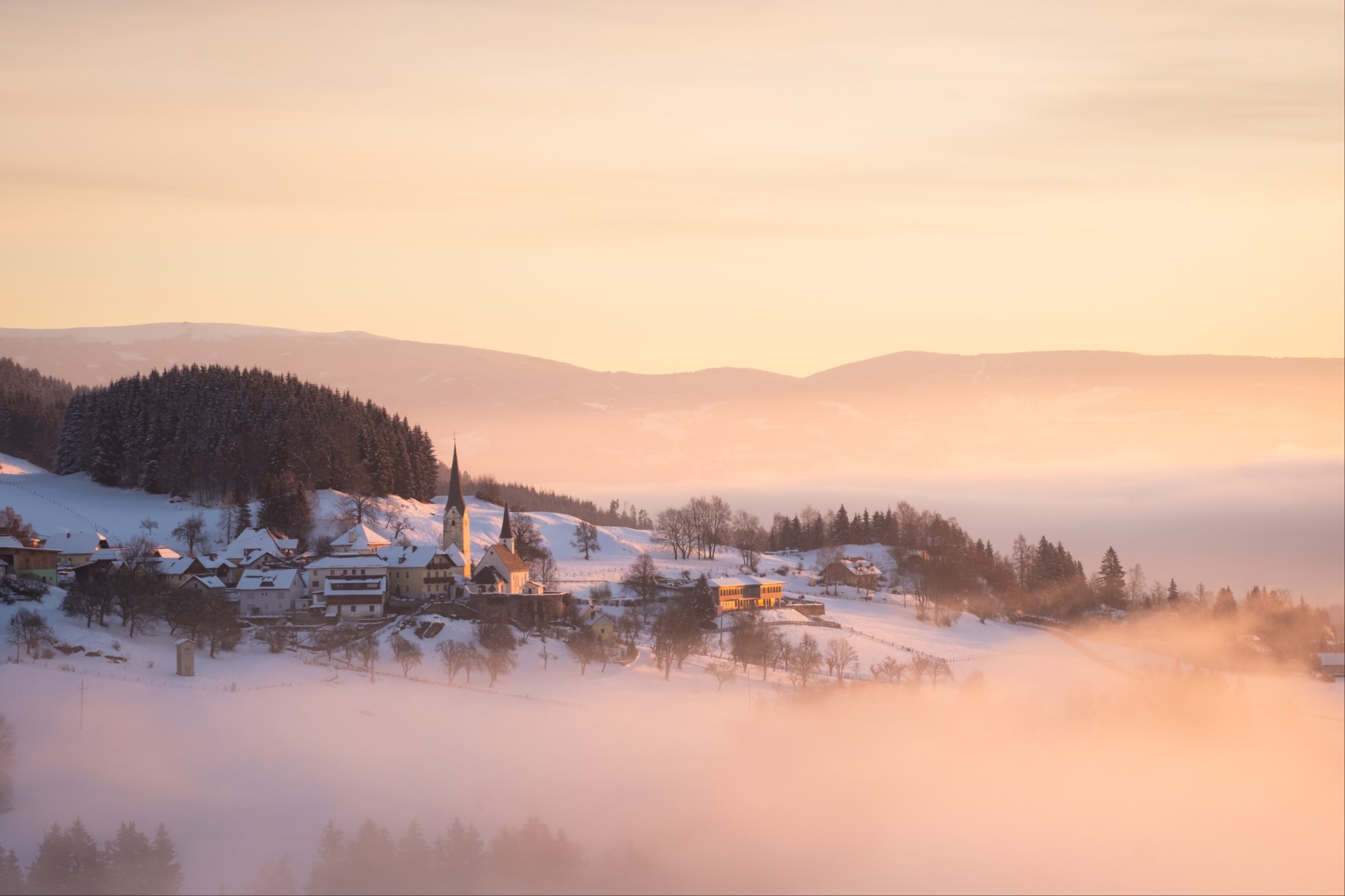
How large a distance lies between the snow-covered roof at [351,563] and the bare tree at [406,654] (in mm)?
13067

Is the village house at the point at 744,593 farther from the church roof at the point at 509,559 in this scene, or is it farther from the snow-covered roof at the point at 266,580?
the snow-covered roof at the point at 266,580

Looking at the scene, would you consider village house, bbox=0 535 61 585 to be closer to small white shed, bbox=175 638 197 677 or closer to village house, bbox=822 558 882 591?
small white shed, bbox=175 638 197 677

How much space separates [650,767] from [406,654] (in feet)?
66.3

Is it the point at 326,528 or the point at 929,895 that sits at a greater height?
the point at 326,528

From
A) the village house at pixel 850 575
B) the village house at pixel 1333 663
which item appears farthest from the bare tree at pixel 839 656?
the village house at pixel 850 575

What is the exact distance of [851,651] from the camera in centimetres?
9094

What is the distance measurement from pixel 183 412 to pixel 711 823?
9046cm

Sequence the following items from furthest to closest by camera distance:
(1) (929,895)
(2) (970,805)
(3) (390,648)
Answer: (3) (390,648) → (2) (970,805) → (1) (929,895)

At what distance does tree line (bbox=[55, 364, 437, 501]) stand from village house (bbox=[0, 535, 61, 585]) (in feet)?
98.2

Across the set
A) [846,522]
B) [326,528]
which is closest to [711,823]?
[326,528]

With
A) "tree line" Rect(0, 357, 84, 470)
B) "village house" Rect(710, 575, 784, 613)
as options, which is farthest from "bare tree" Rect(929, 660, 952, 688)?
"tree line" Rect(0, 357, 84, 470)

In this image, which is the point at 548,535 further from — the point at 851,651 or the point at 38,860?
the point at 38,860

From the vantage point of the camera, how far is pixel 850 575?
129m

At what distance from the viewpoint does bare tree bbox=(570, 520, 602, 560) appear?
130 metres
